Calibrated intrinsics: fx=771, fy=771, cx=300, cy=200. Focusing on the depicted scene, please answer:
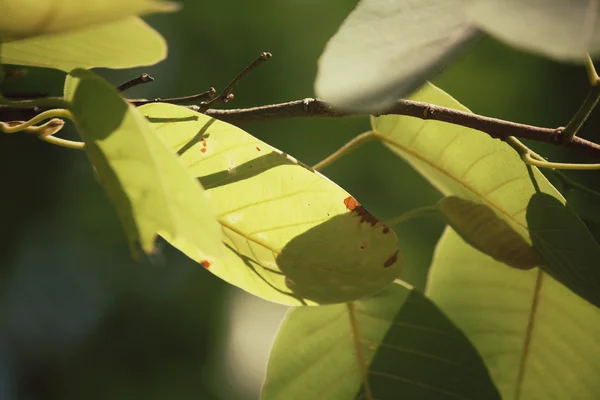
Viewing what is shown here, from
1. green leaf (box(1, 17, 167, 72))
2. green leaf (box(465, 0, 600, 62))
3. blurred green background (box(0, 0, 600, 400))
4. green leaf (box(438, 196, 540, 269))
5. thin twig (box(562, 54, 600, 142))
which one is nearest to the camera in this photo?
green leaf (box(465, 0, 600, 62))

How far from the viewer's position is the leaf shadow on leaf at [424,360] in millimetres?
775

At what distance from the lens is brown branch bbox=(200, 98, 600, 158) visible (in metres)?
0.65

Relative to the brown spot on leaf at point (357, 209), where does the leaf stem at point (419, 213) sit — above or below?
below

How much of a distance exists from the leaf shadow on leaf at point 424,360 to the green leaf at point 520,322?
0.14 feet

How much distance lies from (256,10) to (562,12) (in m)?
2.96

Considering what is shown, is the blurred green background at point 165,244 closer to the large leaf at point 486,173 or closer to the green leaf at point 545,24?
the large leaf at point 486,173

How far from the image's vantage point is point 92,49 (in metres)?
0.53

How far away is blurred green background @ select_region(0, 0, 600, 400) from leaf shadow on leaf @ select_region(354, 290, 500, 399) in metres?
1.80

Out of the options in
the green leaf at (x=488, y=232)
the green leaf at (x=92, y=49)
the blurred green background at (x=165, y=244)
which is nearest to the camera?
the green leaf at (x=92, y=49)

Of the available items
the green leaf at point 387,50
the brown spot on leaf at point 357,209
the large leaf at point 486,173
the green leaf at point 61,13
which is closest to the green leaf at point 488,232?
the large leaf at point 486,173

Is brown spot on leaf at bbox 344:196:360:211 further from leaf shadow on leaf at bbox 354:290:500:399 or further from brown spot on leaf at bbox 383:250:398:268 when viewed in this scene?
leaf shadow on leaf at bbox 354:290:500:399

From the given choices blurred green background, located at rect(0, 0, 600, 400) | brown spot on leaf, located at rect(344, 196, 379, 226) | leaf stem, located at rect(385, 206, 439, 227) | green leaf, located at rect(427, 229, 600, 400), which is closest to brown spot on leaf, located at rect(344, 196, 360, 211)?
brown spot on leaf, located at rect(344, 196, 379, 226)

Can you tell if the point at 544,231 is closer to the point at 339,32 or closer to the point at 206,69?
the point at 339,32

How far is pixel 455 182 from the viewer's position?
2.56 ft
